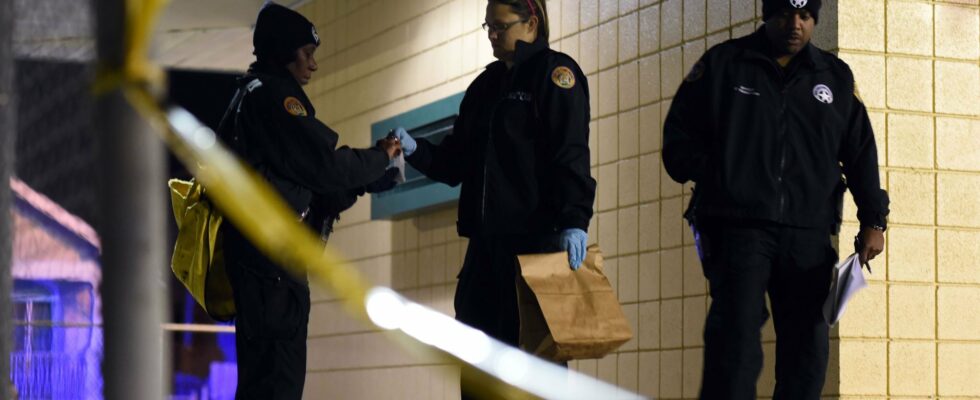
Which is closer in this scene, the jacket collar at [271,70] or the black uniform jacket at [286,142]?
the black uniform jacket at [286,142]

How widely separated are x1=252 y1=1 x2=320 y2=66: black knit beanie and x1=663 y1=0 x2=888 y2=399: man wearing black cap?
1.37 metres

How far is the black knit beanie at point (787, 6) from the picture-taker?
535 centimetres

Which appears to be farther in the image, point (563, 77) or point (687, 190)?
point (687, 190)

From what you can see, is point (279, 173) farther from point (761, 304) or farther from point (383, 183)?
point (761, 304)

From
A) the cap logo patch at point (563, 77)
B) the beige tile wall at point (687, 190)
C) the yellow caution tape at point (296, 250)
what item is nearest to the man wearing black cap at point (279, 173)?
the yellow caution tape at point (296, 250)

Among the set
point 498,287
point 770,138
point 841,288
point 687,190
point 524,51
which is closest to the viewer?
point 841,288

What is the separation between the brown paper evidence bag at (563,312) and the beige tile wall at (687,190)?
4.68 ft

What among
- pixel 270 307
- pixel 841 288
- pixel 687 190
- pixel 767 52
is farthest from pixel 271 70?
pixel 687 190

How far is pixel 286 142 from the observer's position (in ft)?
18.1

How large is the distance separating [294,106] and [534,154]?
87 centimetres

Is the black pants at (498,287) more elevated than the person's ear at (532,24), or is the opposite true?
the person's ear at (532,24)

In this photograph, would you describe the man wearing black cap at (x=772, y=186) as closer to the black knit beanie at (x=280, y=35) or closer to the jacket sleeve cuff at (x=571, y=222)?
the jacket sleeve cuff at (x=571, y=222)

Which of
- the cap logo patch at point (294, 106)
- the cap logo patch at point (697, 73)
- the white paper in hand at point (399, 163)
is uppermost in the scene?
the cap logo patch at point (697, 73)

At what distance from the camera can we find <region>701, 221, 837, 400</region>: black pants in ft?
17.2
